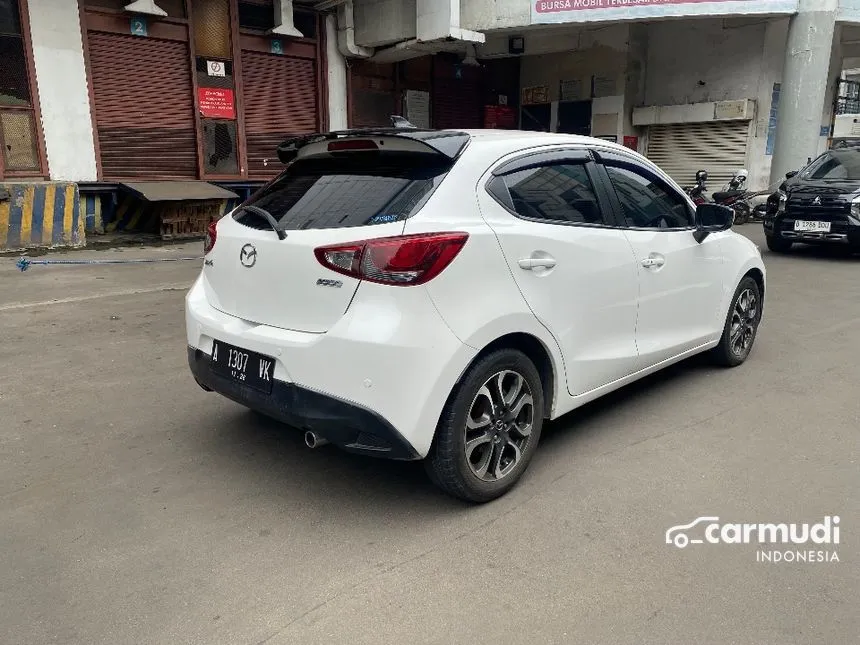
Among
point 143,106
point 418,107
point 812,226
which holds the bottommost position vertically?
point 812,226

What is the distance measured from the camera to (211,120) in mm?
13000

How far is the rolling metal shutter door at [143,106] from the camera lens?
11609mm

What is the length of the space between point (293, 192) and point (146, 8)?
10377 millimetres

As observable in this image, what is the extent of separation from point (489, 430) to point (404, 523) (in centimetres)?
56

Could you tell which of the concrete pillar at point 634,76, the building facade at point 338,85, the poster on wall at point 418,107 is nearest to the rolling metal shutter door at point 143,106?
the building facade at point 338,85

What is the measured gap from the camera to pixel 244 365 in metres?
3.10

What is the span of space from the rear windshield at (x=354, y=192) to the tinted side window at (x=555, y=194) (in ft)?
1.48

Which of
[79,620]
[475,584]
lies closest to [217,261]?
[79,620]

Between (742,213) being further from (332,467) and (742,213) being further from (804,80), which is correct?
(332,467)

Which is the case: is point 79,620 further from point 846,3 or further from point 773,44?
point 773,44

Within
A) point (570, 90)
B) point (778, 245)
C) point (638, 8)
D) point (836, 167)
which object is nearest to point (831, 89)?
point (570, 90)

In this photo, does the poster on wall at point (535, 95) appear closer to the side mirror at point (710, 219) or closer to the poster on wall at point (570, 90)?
the poster on wall at point (570, 90)

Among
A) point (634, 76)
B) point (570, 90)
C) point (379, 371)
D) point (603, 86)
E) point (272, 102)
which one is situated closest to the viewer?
point (379, 371)

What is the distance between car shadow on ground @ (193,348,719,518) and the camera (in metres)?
3.17
